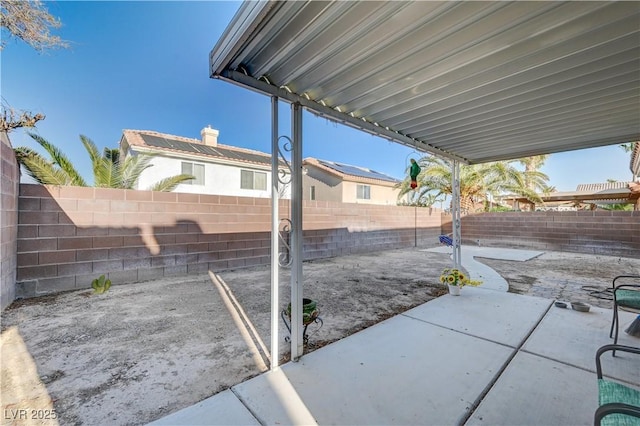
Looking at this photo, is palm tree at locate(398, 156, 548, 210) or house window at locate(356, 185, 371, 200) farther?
house window at locate(356, 185, 371, 200)

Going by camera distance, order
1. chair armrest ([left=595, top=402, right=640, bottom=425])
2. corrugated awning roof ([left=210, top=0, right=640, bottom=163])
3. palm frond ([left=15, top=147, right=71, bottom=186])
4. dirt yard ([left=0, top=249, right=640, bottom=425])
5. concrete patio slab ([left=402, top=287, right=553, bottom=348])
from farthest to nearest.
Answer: palm frond ([left=15, top=147, right=71, bottom=186])
concrete patio slab ([left=402, top=287, right=553, bottom=348])
dirt yard ([left=0, top=249, right=640, bottom=425])
corrugated awning roof ([left=210, top=0, right=640, bottom=163])
chair armrest ([left=595, top=402, right=640, bottom=425])

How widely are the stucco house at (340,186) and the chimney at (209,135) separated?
472 cm

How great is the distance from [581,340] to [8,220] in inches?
233

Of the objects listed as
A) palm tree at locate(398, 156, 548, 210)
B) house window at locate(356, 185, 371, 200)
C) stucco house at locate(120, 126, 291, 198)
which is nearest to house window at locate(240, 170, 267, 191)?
stucco house at locate(120, 126, 291, 198)

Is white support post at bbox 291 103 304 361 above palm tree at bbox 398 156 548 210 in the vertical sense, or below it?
below

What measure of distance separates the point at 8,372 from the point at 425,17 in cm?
353

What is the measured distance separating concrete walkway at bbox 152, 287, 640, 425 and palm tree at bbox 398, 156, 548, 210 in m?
8.25

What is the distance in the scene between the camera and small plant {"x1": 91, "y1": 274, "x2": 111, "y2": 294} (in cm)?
370

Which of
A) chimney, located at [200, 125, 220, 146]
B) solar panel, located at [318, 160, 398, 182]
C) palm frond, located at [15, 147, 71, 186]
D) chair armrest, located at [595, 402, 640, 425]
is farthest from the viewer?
solar panel, located at [318, 160, 398, 182]

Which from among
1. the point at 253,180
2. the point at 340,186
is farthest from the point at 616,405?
the point at 340,186

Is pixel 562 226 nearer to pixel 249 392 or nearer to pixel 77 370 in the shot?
pixel 249 392

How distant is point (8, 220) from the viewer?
9.78ft

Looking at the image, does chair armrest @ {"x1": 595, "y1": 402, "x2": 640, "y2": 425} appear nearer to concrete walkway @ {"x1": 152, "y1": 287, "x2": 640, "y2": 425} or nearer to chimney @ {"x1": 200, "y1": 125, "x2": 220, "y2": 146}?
concrete walkway @ {"x1": 152, "y1": 287, "x2": 640, "y2": 425}

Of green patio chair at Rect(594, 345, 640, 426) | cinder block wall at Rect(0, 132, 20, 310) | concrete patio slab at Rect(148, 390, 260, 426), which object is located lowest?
concrete patio slab at Rect(148, 390, 260, 426)
